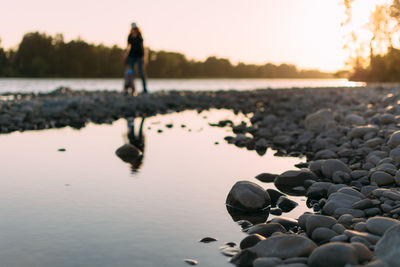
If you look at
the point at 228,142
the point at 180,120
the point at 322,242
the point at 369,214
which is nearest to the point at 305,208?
the point at 369,214

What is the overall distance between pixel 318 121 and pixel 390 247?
7820mm

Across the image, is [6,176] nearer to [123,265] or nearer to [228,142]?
[123,265]

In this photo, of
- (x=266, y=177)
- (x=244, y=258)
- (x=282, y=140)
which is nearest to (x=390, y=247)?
(x=244, y=258)

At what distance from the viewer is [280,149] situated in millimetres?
9492

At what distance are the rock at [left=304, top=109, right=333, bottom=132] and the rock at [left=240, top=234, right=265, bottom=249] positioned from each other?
712cm

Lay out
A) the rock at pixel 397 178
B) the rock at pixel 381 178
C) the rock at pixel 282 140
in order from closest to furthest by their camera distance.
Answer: the rock at pixel 397 178
the rock at pixel 381 178
the rock at pixel 282 140

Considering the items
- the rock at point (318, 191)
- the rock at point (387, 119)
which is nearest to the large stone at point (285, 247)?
the rock at point (318, 191)

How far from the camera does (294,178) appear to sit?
253 inches

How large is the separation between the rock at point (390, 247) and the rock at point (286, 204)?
1.79 m

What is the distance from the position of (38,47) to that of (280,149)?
227ft

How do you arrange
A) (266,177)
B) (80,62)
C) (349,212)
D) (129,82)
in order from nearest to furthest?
1. (349,212)
2. (266,177)
3. (129,82)
4. (80,62)

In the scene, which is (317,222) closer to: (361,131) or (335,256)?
(335,256)

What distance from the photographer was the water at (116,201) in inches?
157

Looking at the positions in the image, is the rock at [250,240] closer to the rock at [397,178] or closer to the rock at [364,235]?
the rock at [364,235]
